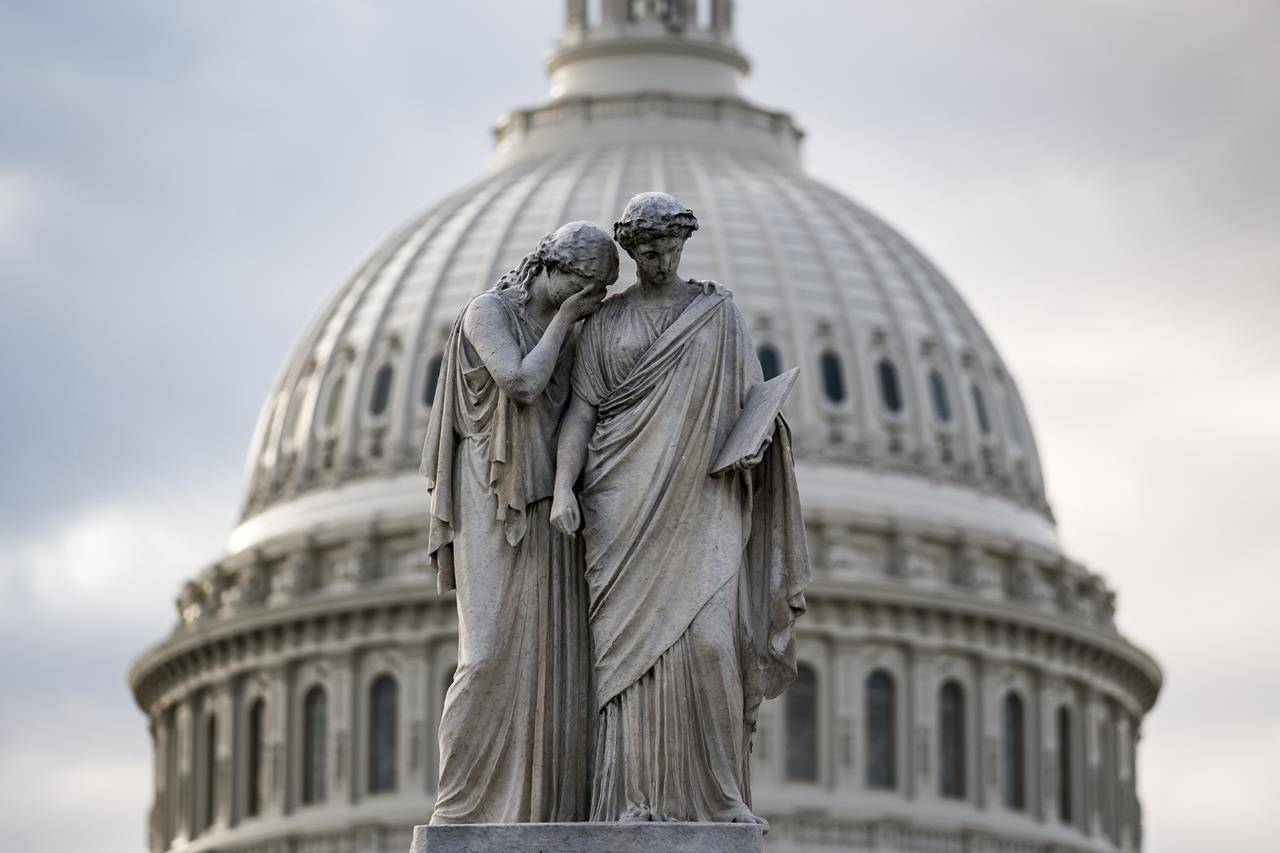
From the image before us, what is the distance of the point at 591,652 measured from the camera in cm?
1803

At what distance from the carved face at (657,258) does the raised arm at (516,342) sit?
200mm

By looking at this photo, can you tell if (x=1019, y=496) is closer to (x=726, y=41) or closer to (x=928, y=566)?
(x=928, y=566)

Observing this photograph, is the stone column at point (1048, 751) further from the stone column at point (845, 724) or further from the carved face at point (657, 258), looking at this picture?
the carved face at point (657, 258)

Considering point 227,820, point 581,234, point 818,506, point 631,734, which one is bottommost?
point 631,734

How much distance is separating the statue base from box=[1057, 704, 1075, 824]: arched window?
96454mm

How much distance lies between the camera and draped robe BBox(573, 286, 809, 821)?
1778 centimetres

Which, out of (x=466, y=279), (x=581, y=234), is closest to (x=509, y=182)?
(x=466, y=279)

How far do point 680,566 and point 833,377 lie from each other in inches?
3724

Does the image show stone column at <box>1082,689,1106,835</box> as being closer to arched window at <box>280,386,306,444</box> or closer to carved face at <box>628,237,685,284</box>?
arched window at <box>280,386,306,444</box>

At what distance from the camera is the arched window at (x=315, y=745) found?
110 meters

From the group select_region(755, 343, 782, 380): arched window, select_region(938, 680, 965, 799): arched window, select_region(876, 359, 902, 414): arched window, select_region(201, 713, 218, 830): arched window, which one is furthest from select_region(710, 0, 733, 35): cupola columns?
select_region(201, 713, 218, 830): arched window

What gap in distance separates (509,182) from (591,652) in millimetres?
101335

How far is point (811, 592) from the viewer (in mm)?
104875

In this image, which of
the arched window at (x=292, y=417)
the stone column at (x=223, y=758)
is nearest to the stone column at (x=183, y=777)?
the stone column at (x=223, y=758)
